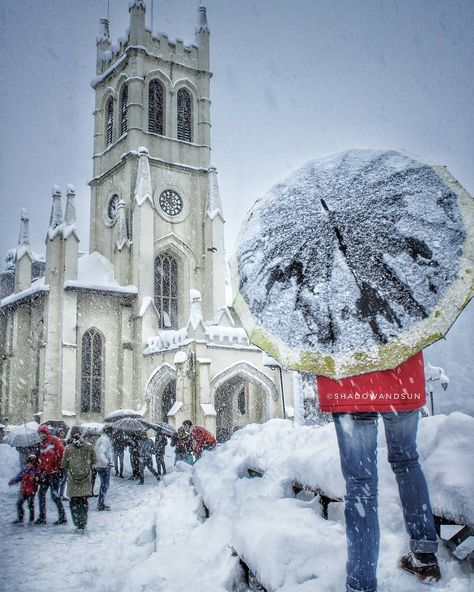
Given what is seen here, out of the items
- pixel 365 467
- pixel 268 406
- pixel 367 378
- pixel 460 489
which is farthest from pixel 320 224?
pixel 268 406

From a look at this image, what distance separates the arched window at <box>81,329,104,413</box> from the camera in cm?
2542

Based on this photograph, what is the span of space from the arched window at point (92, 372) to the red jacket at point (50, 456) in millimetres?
16697

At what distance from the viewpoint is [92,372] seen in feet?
84.9

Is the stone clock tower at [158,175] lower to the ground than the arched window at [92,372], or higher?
higher

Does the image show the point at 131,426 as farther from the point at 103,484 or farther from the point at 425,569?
the point at 425,569

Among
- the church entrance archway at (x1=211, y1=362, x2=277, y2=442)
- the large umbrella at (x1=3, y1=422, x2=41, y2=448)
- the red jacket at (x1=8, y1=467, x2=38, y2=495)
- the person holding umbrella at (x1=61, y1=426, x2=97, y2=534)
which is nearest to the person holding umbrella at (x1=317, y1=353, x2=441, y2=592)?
the person holding umbrella at (x1=61, y1=426, x2=97, y2=534)

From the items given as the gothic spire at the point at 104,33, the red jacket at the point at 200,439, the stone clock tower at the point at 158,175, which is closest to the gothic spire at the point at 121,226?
the stone clock tower at the point at 158,175

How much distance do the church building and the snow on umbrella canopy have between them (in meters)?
19.0

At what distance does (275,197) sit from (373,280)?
2.60 feet

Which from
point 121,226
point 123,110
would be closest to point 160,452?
point 121,226

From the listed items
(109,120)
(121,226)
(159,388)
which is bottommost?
(159,388)

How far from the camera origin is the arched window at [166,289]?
2903 centimetres

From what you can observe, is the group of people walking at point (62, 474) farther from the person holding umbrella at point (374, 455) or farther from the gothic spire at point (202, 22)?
the gothic spire at point (202, 22)

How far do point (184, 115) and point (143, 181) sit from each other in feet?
22.6
